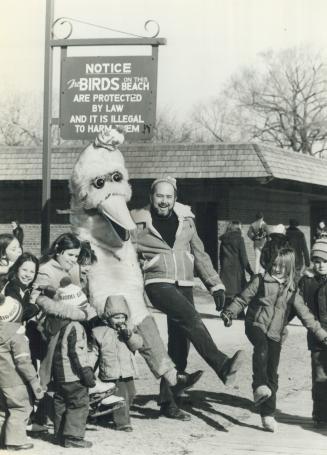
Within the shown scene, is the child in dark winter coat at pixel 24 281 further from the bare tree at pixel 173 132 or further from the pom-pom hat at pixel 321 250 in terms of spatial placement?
the bare tree at pixel 173 132

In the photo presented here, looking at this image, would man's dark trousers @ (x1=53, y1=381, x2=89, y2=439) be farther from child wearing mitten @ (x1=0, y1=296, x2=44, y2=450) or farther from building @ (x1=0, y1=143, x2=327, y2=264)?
building @ (x1=0, y1=143, x2=327, y2=264)

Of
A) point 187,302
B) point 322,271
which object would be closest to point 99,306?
point 187,302

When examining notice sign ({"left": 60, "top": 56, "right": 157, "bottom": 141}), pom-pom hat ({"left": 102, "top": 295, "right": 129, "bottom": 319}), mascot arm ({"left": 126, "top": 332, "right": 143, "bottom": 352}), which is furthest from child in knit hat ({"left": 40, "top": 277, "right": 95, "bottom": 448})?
notice sign ({"left": 60, "top": 56, "right": 157, "bottom": 141})

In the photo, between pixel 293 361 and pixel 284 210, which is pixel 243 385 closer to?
pixel 293 361

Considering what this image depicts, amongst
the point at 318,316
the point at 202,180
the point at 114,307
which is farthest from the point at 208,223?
the point at 114,307

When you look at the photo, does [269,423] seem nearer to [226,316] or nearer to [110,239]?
[226,316]

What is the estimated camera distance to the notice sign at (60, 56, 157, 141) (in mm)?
8305

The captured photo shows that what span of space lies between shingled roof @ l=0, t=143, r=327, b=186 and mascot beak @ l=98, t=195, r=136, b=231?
42.4 ft

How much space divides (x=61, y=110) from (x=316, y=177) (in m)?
14.6

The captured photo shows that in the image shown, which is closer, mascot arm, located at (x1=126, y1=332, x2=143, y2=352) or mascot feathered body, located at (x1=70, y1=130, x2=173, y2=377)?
mascot arm, located at (x1=126, y1=332, x2=143, y2=352)

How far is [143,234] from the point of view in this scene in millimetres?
6621

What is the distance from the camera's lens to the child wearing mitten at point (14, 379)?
548 centimetres

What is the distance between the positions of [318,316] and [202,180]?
1385 centimetres

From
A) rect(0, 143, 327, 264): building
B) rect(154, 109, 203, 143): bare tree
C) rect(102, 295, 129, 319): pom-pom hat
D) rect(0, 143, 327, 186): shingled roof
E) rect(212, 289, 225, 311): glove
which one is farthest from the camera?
rect(154, 109, 203, 143): bare tree
